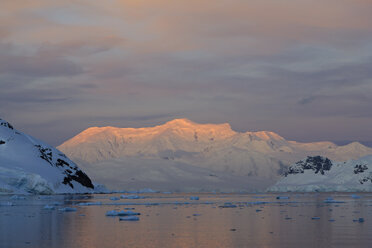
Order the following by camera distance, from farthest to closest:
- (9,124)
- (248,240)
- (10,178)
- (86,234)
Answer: (9,124) → (10,178) → (86,234) → (248,240)

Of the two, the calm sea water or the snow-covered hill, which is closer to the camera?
the calm sea water

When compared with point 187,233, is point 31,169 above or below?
above

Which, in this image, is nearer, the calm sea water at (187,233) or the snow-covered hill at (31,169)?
the calm sea water at (187,233)

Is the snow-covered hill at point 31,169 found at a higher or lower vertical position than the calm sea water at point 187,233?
higher

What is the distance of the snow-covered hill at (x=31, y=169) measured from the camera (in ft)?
481

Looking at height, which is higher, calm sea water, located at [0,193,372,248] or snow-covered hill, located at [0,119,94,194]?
snow-covered hill, located at [0,119,94,194]

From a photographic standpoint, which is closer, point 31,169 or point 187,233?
point 187,233

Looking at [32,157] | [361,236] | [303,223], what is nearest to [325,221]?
[303,223]

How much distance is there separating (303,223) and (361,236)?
1080cm

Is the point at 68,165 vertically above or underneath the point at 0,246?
above

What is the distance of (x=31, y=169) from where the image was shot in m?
158

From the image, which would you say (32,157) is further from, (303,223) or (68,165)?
(303,223)

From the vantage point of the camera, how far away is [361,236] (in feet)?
124

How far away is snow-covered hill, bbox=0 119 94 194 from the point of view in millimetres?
146500
